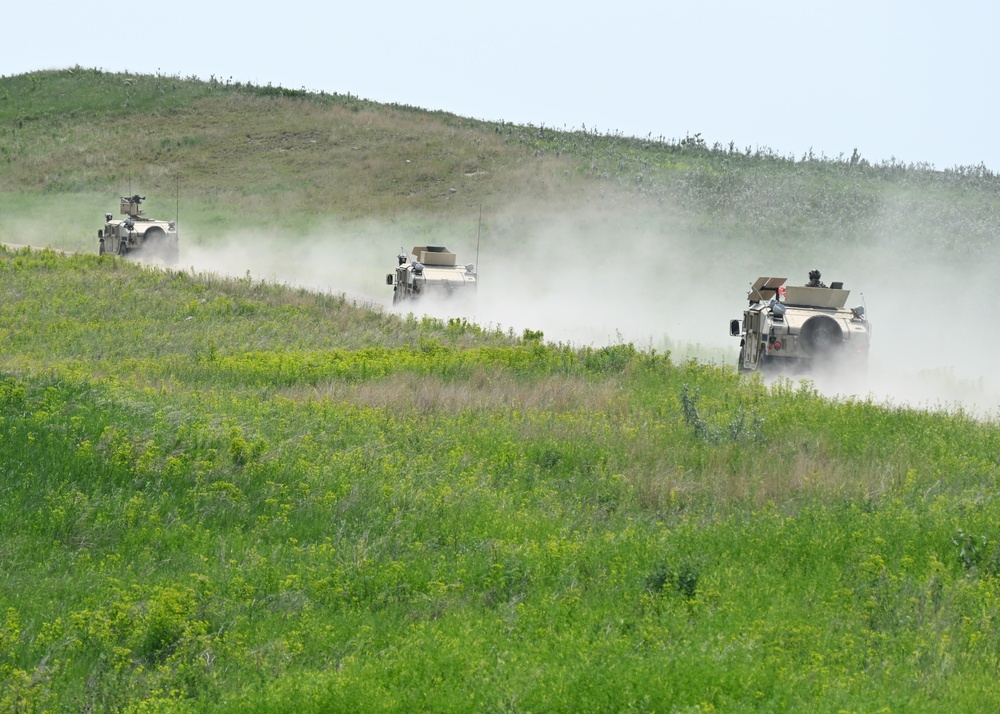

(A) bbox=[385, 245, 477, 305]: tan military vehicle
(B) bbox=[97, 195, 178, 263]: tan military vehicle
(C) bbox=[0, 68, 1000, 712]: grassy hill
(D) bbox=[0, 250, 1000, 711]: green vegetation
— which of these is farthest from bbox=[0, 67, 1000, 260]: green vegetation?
(D) bbox=[0, 250, 1000, 711]: green vegetation

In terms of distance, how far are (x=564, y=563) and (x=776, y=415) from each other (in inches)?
249

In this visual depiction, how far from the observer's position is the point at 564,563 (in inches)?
425

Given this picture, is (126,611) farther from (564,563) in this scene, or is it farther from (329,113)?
(329,113)

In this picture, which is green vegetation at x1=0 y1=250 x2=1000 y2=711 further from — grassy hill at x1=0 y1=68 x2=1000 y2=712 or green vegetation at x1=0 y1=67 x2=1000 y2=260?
green vegetation at x1=0 y1=67 x2=1000 y2=260

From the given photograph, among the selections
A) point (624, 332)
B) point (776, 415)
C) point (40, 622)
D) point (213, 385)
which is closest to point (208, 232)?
point (624, 332)

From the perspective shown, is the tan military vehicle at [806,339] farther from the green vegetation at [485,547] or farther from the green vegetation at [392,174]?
the green vegetation at [392,174]

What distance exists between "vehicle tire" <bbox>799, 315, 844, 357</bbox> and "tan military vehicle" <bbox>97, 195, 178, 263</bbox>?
2621 cm

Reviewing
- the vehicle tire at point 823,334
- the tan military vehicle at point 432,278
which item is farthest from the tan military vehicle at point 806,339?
the tan military vehicle at point 432,278

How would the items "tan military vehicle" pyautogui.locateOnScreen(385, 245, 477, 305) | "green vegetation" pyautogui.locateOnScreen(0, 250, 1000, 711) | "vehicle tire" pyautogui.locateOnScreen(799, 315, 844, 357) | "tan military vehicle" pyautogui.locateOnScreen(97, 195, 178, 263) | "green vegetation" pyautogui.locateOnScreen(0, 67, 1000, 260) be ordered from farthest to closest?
"green vegetation" pyautogui.locateOnScreen(0, 67, 1000, 260)
"tan military vehicle" pyautogui.locateOnScreen(97, 195, 178, 263)
"tan military vehicle" pyautogui.locateOnScreen(385, 245, 477, 305)
"vehicle tire" pyautogui.locateOnScreen(799, 315, 844, 357)
"green vegetation" pyautogui.locateOnScreen(0, 250, 1000, 711)

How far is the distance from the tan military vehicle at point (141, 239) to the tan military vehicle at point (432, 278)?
42.1 ft

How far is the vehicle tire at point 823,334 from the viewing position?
72.1ft

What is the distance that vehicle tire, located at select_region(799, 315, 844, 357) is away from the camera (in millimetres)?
21969

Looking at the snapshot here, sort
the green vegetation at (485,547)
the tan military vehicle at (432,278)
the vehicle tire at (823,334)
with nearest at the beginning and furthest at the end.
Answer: the green vegetation at (485,547) < the vehicle tire at (823,334) < the tan military vehicle at (432,278)

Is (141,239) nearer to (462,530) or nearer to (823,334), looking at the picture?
(823,334)
